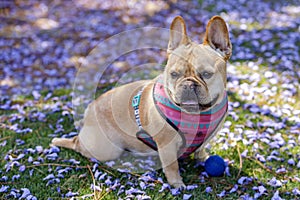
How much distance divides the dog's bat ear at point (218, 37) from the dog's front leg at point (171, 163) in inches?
34.3

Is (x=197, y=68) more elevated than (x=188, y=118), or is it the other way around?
(x=197, y=68)

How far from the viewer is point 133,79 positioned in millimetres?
5414

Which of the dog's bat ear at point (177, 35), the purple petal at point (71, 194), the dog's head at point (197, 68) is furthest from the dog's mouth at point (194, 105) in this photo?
the purple petal at point (71, 194)

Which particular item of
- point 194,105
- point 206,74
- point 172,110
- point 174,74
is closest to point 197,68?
point 206,74

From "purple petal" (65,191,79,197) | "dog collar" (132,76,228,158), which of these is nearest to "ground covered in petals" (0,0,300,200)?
"purple petal" (65,191,79,197)

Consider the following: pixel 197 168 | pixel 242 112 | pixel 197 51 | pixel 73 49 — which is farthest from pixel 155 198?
pixel 73 49

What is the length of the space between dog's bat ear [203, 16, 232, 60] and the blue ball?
102 cm

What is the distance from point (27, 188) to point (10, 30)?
6.00 meters

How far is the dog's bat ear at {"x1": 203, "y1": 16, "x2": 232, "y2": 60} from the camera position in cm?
298

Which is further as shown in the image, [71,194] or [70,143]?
[70,143]

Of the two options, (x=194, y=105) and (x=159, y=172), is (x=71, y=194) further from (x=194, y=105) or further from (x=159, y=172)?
(x=194, y=105)

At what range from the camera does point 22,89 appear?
19.3ft

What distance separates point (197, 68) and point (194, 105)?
295 mm

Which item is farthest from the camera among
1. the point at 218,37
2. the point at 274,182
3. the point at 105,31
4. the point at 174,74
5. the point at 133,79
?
the point at 105,31
